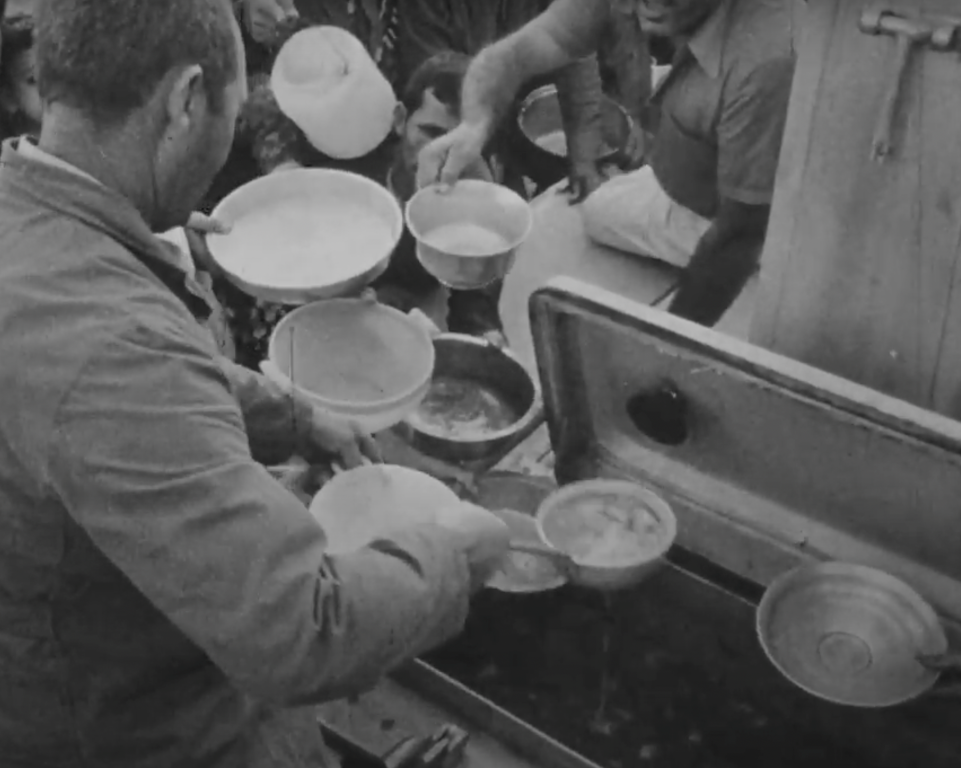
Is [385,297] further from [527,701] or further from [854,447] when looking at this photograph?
[854,447]

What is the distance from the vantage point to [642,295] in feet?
13.1

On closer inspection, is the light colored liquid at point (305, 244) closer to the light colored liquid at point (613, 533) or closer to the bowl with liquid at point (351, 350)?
the bowl with liquid at point (351, 350)

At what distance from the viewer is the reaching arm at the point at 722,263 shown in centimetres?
325

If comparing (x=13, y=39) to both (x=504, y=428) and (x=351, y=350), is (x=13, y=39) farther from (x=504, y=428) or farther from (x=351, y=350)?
(x=504, y=428)

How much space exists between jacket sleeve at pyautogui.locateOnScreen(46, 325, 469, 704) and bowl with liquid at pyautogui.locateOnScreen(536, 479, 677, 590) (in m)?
1.01

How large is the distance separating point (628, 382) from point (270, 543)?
1.28 m

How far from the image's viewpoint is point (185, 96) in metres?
1.54

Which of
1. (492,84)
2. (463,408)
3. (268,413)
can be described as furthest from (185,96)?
(492,84)

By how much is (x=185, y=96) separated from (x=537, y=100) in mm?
3744

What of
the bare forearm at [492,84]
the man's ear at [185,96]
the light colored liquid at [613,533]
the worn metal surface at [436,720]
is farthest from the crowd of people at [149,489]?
the bare forearm at [492,84]

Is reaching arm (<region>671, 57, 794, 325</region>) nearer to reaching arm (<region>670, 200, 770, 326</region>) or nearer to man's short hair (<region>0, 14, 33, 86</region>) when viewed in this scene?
reaching arm (<region>670, 200, 770, 326</region>)

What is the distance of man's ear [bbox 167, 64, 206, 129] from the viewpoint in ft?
5.01

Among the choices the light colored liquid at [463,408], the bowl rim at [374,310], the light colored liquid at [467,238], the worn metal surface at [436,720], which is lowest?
the worn metal surface at [436,720]

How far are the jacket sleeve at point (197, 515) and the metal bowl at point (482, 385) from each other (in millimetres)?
1383
